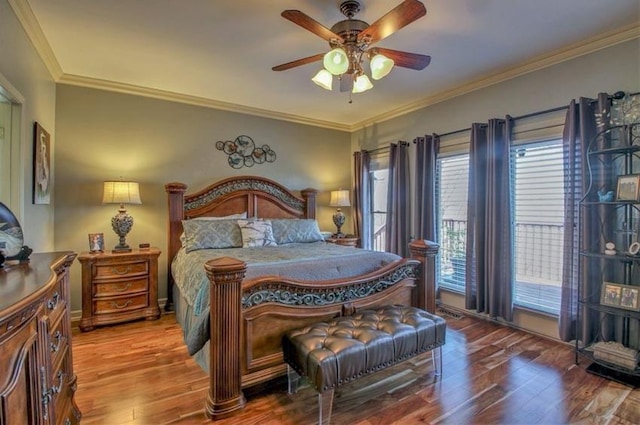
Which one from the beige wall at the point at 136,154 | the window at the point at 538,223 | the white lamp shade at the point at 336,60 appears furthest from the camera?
the beige wall at the point at 136,154

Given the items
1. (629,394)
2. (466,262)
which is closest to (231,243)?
(466,262)

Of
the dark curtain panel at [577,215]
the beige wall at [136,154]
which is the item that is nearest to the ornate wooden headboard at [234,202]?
the beige wall at [136,154]

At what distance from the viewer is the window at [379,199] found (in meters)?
5.04

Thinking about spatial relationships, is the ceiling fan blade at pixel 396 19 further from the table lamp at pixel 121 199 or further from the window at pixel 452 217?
the table lamp at pixel 121 199

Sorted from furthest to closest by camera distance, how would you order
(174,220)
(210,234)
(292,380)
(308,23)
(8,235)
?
(174,220) < (210,234) < (292,380) < (308,23) < (8,235)

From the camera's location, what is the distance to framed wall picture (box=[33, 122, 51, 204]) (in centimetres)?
270

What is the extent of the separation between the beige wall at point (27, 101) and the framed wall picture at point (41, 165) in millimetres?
66

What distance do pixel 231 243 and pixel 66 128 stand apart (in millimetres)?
2175

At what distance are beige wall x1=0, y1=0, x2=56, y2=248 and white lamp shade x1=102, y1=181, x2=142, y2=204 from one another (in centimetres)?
53

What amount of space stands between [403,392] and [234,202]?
3079mm

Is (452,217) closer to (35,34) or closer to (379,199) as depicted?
(379,199)

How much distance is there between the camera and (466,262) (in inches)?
143

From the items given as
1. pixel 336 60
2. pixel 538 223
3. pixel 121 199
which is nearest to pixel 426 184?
pixel 538 223

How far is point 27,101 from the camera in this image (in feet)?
8.24
